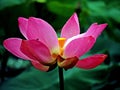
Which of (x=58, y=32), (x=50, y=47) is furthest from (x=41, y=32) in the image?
(x=58, y=32)

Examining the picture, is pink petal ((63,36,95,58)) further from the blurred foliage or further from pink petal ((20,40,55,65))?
the blurred foliage

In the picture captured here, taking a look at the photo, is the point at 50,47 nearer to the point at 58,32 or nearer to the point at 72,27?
the point at 72,27

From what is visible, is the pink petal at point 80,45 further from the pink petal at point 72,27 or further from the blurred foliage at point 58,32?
the blurred foliage at point 58,32

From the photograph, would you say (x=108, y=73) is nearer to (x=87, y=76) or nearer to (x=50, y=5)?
(x=87, y=76)

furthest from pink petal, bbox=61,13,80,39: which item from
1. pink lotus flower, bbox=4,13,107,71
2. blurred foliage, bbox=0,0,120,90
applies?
blurred foliage, bbox=0,0,120,90

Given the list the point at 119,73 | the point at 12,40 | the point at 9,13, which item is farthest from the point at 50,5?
the point at 12,40

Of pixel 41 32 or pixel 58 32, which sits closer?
pixel 41 32

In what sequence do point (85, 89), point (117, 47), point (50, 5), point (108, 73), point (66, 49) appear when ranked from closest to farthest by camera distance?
point (66, 49) < point (85, 89) < point (108, 73) < point (117, 47) < point (50, 5)
